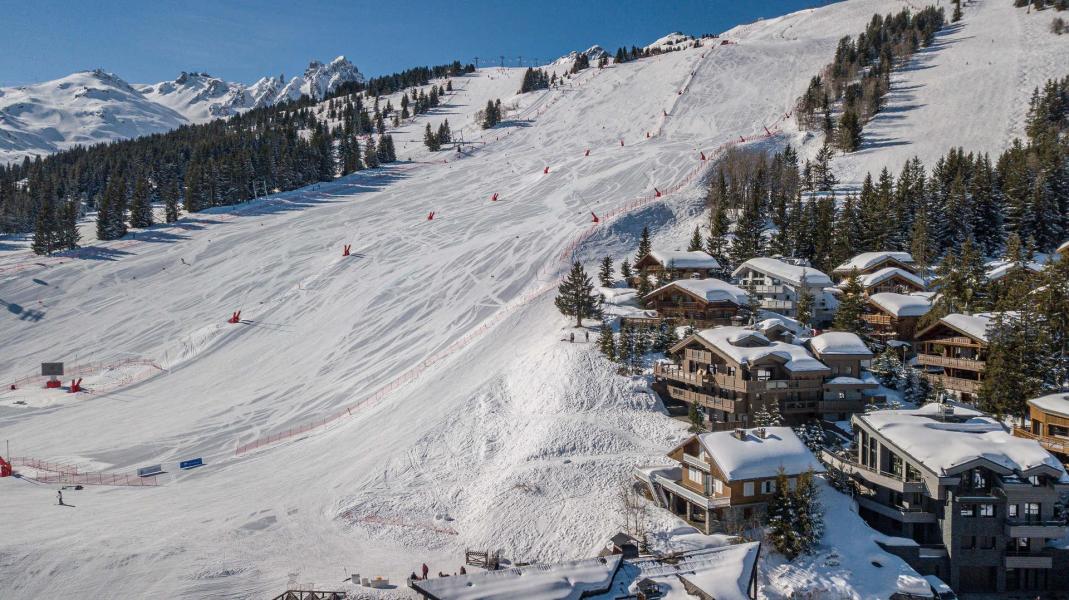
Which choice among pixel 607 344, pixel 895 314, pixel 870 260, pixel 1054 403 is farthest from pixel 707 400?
pixel 870 260

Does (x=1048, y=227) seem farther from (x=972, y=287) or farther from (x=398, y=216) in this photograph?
(x=398, y=216)

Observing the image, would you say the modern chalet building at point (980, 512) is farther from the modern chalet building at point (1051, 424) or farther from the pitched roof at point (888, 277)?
the pitched roof at point (888, 277)

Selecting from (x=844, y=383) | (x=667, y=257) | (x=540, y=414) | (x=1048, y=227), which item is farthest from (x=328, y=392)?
(x=1048, y=227)

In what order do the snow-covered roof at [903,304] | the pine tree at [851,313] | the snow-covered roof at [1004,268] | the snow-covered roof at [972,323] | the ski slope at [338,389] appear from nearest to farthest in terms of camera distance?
the ski slope at [338,389] < the snow-covered roof at [972,323] < the pine tree at [851,313] < the snow-covered roof at [903,304] < the snow-covered roof at [1004,268]

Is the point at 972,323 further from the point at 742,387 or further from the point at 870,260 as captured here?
the point at 870,260

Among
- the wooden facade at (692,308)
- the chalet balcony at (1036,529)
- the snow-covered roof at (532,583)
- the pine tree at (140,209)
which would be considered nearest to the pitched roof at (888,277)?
the wooden facade at (692,308)

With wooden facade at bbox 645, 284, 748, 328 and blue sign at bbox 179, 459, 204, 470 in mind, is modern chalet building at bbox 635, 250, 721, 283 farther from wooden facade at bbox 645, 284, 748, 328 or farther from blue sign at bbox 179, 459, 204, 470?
blue sign at bbox 179, 459, 204, 470
